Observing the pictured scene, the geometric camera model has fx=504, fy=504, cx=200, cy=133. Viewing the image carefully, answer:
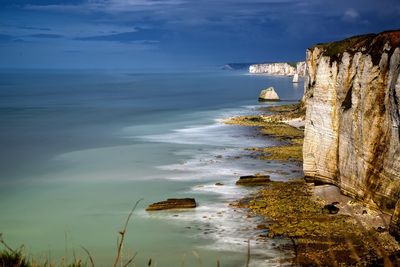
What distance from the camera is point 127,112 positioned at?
242 ft

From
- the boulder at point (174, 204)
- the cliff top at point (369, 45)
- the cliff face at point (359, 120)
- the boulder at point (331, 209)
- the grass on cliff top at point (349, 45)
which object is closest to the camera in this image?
the cliff face at point (359, 120)

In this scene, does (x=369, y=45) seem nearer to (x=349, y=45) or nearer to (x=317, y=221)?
(x=349, y=45)

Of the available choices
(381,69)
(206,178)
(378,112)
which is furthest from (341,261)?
(206,178)

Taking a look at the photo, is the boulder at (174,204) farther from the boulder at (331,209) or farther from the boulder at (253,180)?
the boulder at (331,209)

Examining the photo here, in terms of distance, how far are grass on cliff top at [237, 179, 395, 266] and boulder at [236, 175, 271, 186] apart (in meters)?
1.13

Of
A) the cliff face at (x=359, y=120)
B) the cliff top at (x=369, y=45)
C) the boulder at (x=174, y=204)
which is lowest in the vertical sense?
the boulder at (x=174, y=204)

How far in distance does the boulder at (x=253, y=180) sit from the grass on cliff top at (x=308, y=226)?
113 cm

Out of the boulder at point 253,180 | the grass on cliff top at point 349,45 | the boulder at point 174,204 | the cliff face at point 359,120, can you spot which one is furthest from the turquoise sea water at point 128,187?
the grass on cliff top at point 349,45

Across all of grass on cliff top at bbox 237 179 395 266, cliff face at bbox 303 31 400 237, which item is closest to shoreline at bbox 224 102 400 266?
grass on cliff top at bbox 237 179 395 266

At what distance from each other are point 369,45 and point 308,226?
30.3 ft

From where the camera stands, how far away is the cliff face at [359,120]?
19359 millimetres

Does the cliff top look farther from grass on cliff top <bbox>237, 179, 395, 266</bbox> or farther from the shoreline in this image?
grass on cliff top <bbox>237, 179, 395, 266</bbox>

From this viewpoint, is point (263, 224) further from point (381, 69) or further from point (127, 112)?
point (127, 112)

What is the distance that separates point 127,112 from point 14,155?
116 feet
